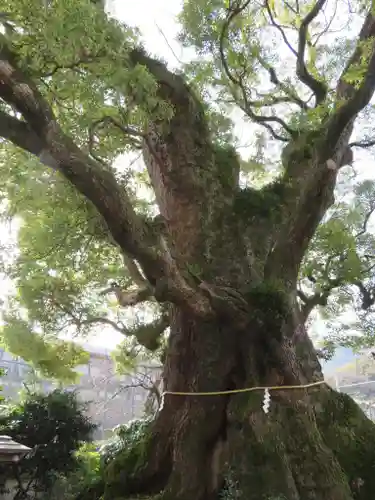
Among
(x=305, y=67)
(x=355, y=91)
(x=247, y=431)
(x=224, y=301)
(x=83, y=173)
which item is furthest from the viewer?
(x=305, y=67)

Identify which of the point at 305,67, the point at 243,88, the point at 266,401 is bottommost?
the point at 266,401

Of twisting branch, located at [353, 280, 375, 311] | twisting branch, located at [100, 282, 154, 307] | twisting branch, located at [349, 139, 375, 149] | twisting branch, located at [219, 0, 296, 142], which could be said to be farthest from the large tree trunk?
twisting branch, located at [349, 139, 375, 149]

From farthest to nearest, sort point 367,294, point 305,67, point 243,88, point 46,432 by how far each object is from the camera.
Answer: point 46,432 → point 367,294 → point 305,67 → point 243,88

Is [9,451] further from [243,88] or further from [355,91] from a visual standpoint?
[355,91]

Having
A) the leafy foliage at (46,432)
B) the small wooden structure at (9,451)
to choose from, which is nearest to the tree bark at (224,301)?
the small wooden structure at (9,451)

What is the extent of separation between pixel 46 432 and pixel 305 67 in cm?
581

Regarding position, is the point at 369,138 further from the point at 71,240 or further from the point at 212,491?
the point at 212,491

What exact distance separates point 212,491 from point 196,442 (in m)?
0.37

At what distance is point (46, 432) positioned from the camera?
6.59 metres

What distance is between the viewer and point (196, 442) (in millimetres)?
3705

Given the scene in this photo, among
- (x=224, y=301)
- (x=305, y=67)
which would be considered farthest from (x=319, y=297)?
(x=305, y=67)

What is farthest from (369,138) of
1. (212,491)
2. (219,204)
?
(212,491)

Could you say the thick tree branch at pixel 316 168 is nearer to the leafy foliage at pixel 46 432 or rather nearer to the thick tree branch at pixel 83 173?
the thick tree branch at pixel 83 173

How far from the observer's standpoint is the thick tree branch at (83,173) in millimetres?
2797
